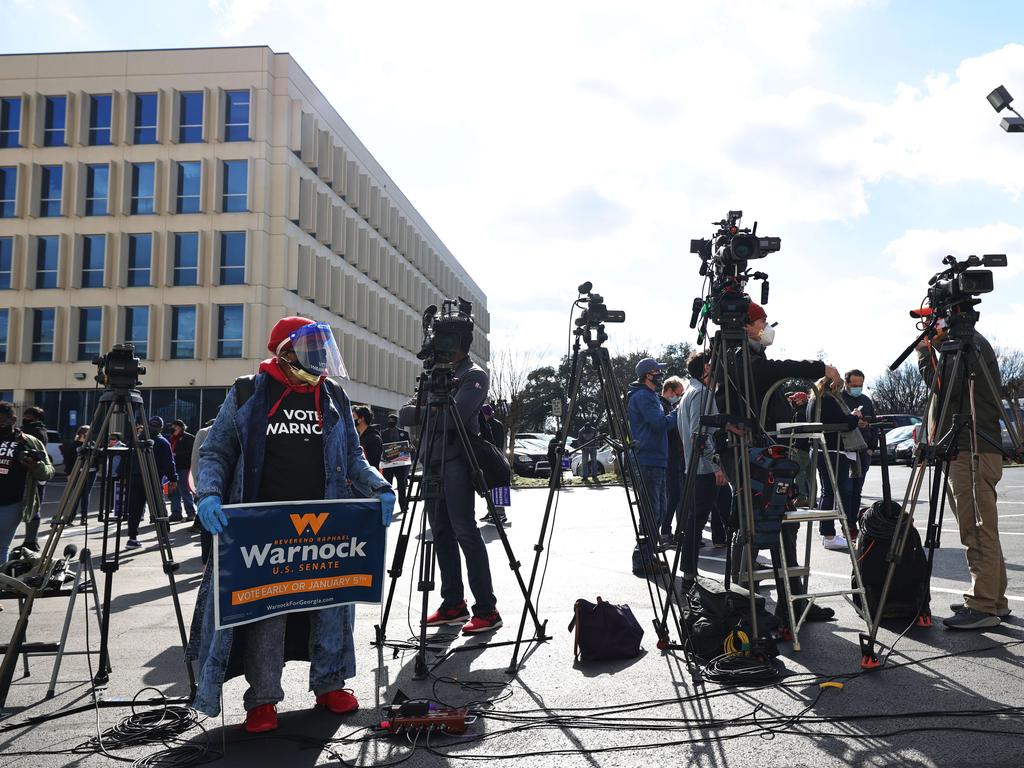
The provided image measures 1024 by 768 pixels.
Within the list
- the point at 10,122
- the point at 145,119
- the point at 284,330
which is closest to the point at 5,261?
the point at 10,122

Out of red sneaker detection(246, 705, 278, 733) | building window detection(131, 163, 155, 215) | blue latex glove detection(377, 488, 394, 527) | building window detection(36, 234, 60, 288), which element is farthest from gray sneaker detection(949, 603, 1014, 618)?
building window detection(36, 234, 60, 288)

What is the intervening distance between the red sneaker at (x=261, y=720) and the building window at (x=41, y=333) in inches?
1456

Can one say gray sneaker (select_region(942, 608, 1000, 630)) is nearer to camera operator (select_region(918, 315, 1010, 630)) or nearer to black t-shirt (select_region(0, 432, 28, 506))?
camera operator (select_region(918, 315, 1010, 630))

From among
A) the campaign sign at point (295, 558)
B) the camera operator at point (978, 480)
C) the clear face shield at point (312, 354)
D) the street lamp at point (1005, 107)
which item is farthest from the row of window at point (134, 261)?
the camera operator at point (978, 480)

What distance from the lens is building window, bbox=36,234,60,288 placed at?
3653 centimetres

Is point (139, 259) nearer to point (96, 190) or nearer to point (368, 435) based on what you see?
point (96, 190)

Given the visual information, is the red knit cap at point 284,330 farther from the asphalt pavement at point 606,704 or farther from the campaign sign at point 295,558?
the asphalt pavement at point 606,704

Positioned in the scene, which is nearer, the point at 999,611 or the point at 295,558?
the point at 295,558

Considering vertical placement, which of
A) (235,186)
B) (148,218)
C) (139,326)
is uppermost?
(235,186)

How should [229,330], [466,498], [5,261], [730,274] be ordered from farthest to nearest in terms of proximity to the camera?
1. [5,261]
2. [229,330]
3. [466,498]
4. [730,274]

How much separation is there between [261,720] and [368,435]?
357 inches

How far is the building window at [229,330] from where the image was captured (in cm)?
3553

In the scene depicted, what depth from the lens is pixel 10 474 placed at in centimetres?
754

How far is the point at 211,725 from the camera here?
433 centimetres
